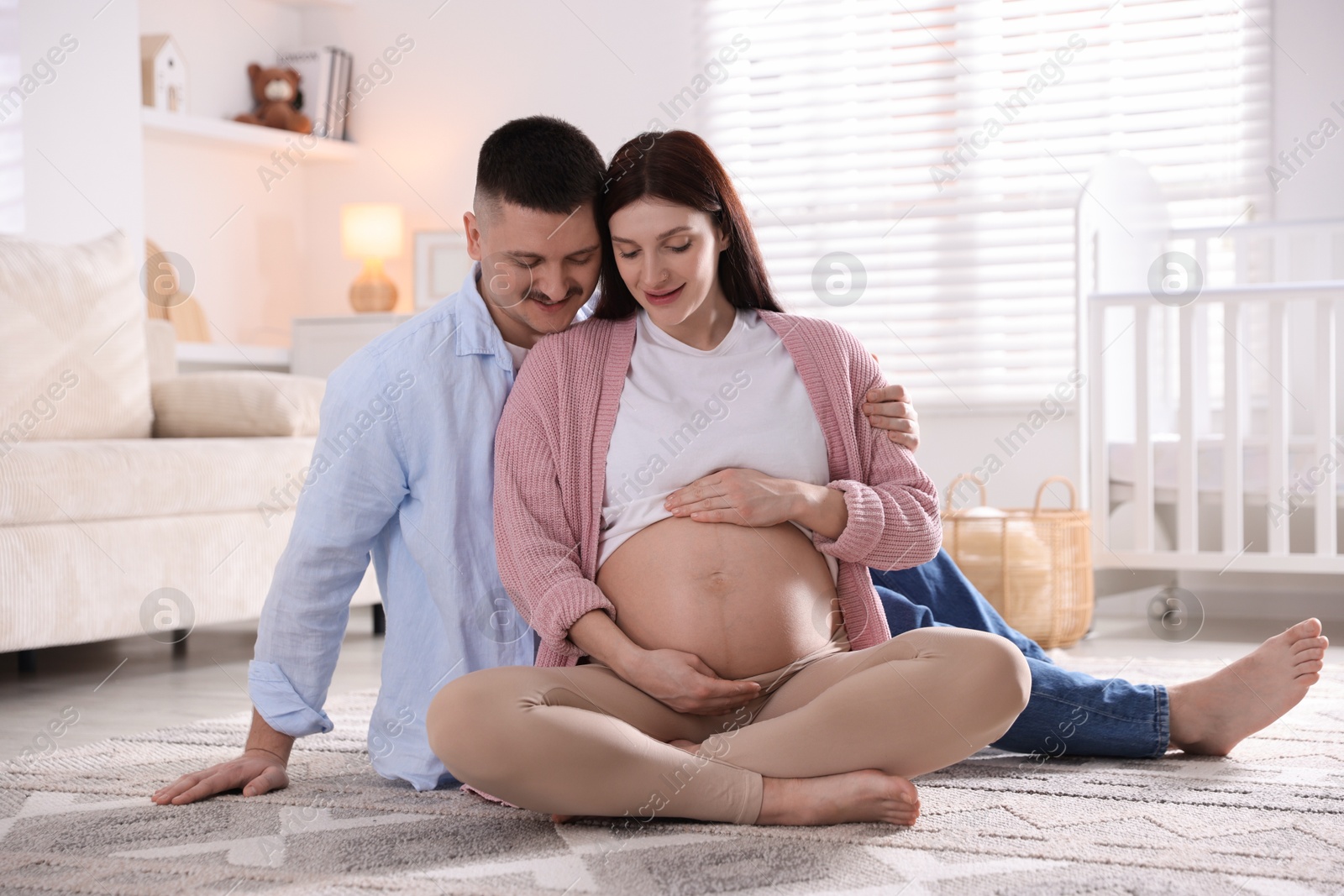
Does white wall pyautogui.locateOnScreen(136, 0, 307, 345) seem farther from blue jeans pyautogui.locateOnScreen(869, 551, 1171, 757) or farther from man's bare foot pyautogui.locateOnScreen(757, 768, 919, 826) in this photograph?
man's bare foot pyautogui.locateOnScreen(757, 768, 919, 826)

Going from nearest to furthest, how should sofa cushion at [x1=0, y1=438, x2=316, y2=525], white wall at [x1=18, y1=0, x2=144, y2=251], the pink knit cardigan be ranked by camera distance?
the pink knit cardigan → sofa cushion at [x1=0, y1=438, x2=316, y2=525] → white wall at [x1=18, y1=0, x2=144, y2=251]

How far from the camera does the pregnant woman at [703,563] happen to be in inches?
43.5

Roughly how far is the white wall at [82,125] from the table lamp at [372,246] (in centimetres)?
67

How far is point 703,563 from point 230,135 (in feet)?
10.4

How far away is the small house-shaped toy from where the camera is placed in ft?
11.9

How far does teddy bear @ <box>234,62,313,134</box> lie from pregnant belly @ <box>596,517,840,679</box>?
10.6 ft

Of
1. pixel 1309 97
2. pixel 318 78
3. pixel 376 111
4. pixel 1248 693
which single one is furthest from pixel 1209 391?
pixel 318 78

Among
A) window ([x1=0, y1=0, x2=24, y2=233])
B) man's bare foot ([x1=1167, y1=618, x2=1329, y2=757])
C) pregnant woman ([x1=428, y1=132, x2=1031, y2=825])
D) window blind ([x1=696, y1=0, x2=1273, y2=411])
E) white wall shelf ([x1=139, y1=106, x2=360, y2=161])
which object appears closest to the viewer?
pregnant woman ([x1=428, y1=132, x2=1031, y2=825])

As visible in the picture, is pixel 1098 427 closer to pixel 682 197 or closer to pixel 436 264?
pixel 682 197

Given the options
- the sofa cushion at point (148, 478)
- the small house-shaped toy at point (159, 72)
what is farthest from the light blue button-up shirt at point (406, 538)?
the small house-shaped toy at point (159, 72)

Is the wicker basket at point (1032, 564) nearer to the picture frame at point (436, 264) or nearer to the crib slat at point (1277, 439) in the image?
the crib slat at point (1277, 439)

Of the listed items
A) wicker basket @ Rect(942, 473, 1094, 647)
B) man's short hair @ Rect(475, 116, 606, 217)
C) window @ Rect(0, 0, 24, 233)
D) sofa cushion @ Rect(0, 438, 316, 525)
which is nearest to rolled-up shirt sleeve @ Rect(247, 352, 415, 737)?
man's short hair @ Rect(475, 116, 606, 217)

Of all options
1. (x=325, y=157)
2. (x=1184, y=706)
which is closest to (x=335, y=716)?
(x=1184, y=706)

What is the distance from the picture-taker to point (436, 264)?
3996mm
